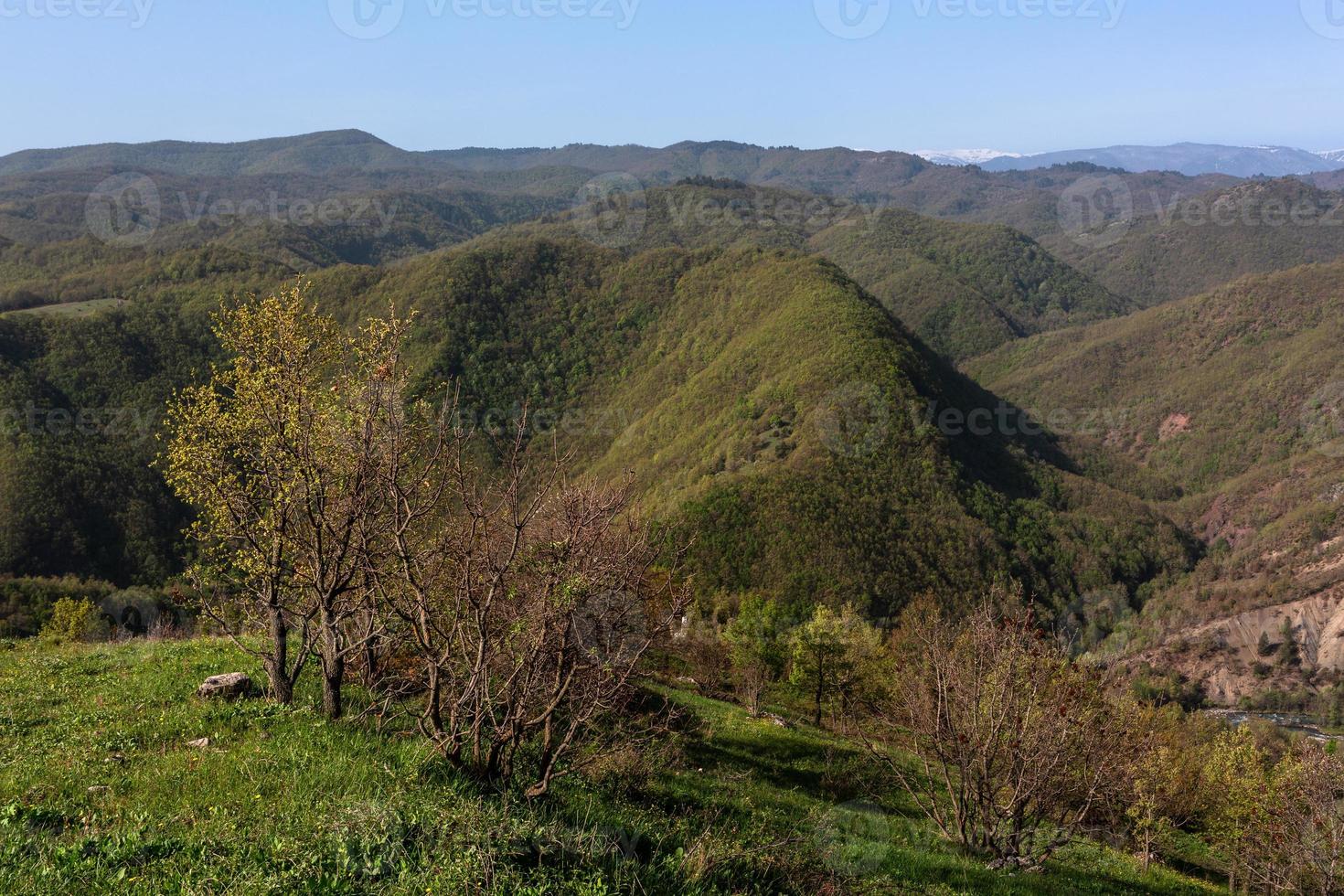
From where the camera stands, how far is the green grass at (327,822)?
486 centimetres

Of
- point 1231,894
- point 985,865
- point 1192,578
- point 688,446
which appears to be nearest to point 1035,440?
point 1192,578

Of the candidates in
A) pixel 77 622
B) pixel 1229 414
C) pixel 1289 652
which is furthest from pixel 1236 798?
pixel 1229 414

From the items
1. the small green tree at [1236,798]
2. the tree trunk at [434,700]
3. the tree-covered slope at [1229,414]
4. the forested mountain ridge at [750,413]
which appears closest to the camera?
the tree trunk at [434,700]

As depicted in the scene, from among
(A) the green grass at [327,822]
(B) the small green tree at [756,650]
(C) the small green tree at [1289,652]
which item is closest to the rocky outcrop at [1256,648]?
(C) the small green tree at [1289,652]

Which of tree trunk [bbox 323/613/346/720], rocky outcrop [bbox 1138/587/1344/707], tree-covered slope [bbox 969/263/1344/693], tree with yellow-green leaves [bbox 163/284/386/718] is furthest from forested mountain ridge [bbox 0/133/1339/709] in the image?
tree trunk [bbox 323/613/346/720]

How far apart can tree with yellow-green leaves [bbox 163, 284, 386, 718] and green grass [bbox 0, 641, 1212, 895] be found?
Answer: 1.13 meters

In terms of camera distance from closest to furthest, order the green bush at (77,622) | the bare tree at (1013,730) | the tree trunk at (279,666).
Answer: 1. the tree trunk at (279,666)
2. the bare tree at (1013,730)
3. the green bush at (77,622)

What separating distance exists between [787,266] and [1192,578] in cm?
7129

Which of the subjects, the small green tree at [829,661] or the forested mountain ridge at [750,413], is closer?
the small green tree at [829,661]

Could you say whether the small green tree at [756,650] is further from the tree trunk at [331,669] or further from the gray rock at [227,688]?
the tree trunk at [331,669]

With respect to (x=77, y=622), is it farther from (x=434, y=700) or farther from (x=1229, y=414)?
(x=1229, y=414)

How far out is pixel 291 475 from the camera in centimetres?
970

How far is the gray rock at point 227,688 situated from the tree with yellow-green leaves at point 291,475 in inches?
14.1

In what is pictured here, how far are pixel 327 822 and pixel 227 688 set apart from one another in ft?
15.7
